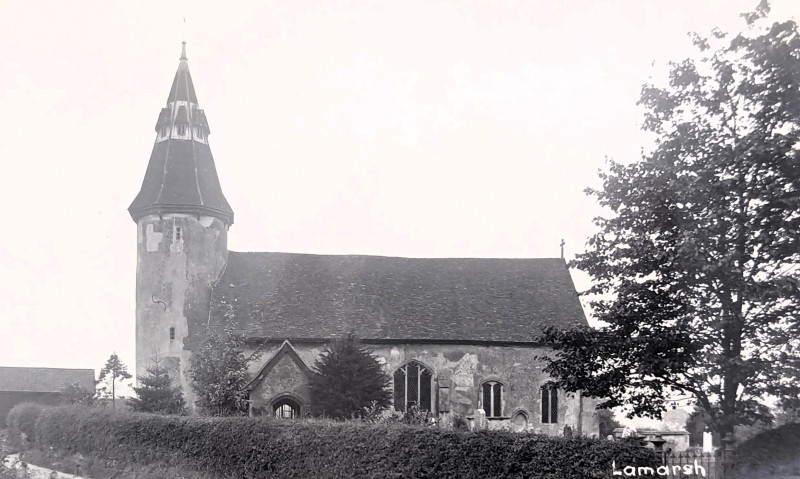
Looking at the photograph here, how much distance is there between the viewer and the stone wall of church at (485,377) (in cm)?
3606

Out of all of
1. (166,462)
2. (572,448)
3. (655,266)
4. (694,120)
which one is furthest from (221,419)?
(694,120)

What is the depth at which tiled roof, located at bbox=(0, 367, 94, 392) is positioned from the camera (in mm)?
62062

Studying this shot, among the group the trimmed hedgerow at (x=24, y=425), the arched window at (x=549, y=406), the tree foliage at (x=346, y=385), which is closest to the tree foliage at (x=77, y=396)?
the trimmed hedgerow at (x=24, y=425)

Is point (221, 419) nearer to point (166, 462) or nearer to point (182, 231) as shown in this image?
point (166, 462)

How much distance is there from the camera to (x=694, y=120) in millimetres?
18625

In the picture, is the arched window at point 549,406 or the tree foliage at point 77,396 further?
the tree foliage at point 77,396

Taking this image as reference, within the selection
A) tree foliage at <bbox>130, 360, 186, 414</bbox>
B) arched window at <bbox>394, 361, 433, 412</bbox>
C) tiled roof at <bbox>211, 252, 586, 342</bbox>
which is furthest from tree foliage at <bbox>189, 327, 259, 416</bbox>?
arched window at <bbox>394, 361, 433, 412</bbox>

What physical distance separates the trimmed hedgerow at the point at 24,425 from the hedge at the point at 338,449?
8630 millimetres

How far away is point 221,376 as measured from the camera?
32.0 metres

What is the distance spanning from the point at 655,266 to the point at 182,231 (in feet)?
87.6

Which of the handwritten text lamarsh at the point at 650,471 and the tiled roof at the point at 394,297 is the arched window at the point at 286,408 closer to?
the tiled roof at the point at 394,297

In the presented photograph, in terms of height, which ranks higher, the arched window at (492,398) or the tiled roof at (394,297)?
the tiled roof at (394,297)

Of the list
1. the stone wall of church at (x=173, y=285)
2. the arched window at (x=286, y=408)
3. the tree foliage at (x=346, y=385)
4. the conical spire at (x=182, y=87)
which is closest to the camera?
the tree foliage at (x=346, y=385)

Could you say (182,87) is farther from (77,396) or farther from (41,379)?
(41,379)
